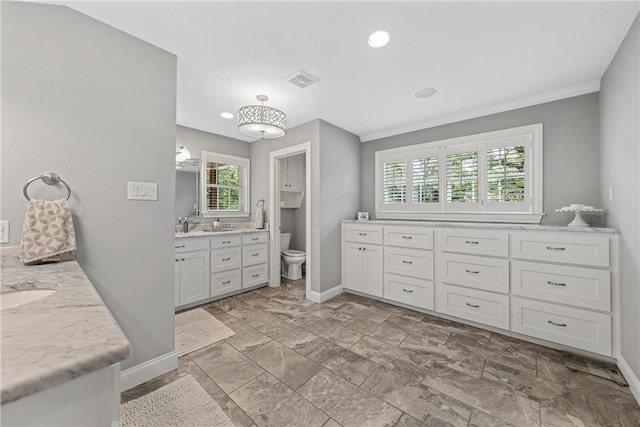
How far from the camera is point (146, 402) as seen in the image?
1.58m

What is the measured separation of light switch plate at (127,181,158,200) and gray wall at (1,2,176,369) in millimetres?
31

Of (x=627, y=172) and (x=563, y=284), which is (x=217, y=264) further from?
(x=627, y=172)

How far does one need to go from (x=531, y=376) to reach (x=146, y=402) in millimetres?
2660

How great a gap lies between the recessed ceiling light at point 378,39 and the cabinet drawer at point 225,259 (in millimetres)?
2924

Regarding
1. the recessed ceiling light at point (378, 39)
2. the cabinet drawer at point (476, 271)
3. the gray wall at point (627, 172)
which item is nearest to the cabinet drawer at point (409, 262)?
the cabinet drawer at point (476, 271)

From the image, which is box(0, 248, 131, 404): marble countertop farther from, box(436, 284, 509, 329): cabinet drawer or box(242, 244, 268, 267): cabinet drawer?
box(436, 284, 509, 329): cabinet drawer

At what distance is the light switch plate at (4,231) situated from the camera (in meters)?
1.33

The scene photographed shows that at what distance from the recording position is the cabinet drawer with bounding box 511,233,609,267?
2.01m

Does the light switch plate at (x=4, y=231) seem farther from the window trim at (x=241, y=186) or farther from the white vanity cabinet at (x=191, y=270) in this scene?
the window trim at (x=241, y=186)

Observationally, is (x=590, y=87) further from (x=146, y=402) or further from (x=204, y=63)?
(x=146, y=402)

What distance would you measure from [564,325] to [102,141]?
12.5ft

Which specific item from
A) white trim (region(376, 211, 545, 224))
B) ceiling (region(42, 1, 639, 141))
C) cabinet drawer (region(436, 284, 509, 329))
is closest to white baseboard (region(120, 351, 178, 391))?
ceiling (region(42, 1, 639, 141))

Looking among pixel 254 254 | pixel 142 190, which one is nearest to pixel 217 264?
pixel 254 254

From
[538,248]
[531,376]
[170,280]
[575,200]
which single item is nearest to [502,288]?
[538,248]
